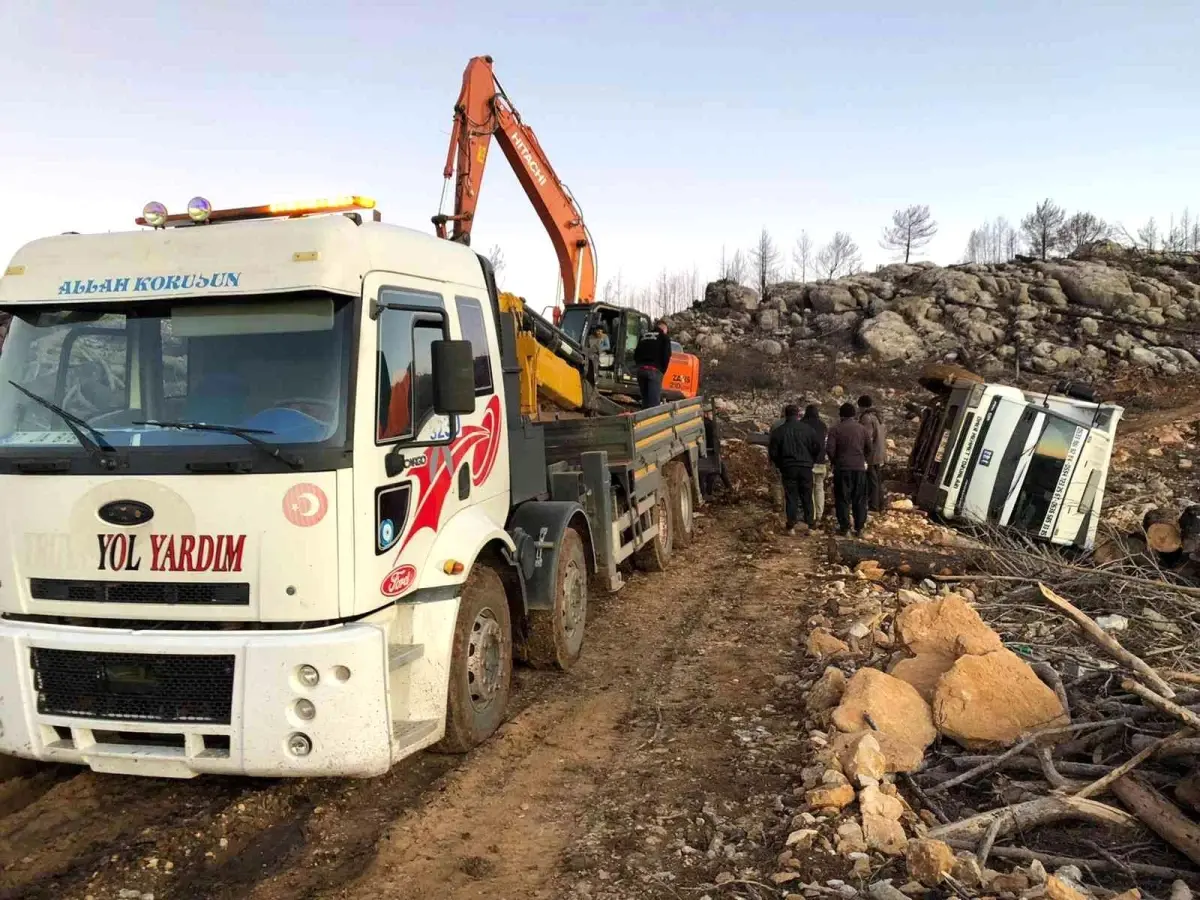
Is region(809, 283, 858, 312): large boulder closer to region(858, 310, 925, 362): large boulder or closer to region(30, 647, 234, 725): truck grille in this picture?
region(858, 310, 925, 362): large boulder

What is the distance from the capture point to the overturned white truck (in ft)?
33.4

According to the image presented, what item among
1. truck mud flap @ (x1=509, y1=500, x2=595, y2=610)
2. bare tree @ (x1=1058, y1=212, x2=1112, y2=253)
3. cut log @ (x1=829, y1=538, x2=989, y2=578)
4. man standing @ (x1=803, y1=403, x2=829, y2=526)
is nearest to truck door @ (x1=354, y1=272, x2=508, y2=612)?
truck mud flap @ (x1=509, y1=500, x2=595, y2=610)

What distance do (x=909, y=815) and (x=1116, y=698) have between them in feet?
5.06

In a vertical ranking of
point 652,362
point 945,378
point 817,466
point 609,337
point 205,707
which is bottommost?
point 205,707

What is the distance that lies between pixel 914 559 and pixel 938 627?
3.27 meters

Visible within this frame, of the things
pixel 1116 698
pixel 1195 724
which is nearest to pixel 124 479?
pixel 1195 724

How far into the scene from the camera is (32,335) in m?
4.09

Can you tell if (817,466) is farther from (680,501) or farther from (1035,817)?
(1035,817)

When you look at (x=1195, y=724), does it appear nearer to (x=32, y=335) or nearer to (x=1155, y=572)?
(x=1155, y=572)

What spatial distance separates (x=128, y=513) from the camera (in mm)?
3713

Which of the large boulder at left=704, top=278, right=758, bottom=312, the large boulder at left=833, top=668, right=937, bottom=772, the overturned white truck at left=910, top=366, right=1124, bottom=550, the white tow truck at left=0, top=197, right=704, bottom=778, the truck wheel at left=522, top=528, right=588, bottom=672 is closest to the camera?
the white tow truck at left=0, top=197, right=704, bottom=778

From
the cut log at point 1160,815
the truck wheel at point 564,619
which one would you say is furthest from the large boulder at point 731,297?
the cut log at point 1160,815

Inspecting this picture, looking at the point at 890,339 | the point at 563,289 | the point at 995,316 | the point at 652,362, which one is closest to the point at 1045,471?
the point at 652,362

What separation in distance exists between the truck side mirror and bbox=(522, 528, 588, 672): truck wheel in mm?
1735
